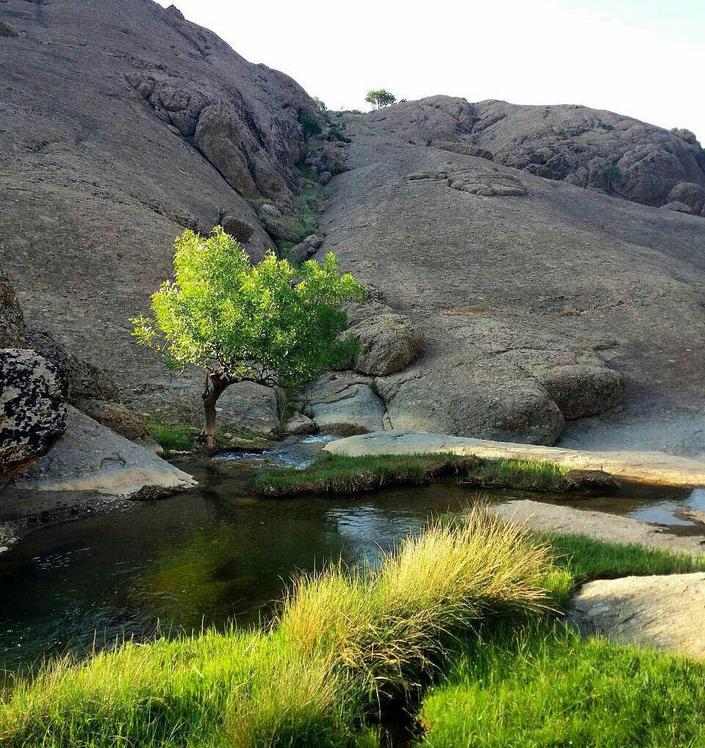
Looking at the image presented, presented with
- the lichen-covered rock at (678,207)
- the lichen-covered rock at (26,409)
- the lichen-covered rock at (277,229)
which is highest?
the lichen-covered rock at (678,207)

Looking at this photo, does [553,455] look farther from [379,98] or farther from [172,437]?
[379,98]

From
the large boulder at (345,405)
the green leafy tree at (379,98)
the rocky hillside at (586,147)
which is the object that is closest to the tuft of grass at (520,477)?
the large boulder at (345,405)

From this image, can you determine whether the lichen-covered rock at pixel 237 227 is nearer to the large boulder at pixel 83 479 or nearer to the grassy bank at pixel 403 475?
the grassy bank at pixel 403 475

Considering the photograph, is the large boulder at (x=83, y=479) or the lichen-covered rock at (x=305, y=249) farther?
the lichen-covered rock at (x=305, y=249)

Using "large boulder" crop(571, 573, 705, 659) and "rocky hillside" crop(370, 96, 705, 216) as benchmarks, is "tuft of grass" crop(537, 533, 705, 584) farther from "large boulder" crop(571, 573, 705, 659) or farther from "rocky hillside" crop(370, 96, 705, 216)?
"rocky hillside" crop(370, 96, 705, 216)

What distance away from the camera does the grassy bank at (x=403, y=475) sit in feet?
70.1

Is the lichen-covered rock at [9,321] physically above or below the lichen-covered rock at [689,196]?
below

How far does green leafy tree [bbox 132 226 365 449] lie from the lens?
26.9m

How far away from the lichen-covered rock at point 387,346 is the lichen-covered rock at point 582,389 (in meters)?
9.30

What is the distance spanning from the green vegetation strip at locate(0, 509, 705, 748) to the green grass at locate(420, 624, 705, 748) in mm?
19

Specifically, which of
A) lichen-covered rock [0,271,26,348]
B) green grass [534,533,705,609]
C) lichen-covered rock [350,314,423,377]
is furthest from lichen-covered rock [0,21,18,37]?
green grass [534,533,705,609]

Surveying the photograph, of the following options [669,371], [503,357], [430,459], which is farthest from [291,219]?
[430,459]

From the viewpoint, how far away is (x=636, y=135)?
9862 centimetres

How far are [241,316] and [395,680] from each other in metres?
20.9
